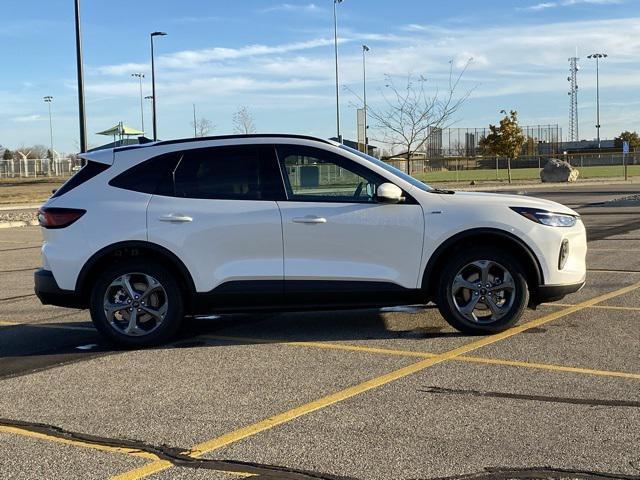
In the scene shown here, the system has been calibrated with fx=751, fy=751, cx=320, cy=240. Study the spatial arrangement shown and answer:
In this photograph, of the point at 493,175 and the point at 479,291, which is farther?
the point at 493,175

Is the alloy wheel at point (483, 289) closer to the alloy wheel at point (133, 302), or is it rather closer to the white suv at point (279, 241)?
the white suv at point (279, 241)

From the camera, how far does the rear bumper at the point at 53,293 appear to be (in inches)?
256

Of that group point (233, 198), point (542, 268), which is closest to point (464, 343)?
point (542, 268)

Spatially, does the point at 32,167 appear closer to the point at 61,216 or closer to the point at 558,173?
the point at 558,173

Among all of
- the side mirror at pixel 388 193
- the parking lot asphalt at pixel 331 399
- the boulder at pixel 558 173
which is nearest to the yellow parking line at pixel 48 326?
the parking lot asphalt at pixel 331 399

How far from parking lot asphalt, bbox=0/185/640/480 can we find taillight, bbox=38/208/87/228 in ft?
3.61

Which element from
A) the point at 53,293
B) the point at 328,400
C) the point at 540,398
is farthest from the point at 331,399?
the point at 53,293

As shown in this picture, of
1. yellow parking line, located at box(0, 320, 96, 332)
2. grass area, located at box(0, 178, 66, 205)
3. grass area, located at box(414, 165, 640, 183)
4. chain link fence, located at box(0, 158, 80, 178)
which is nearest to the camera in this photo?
yellow parking line, located at box(0, 320, 96, 332)

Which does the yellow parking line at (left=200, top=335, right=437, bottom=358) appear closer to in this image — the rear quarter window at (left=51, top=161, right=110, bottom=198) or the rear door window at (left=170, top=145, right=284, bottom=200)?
the rear door window at (left=170, top=145, right=284, bottom=200)

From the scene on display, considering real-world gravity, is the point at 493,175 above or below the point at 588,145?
below

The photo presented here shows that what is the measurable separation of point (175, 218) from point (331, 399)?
2315mm

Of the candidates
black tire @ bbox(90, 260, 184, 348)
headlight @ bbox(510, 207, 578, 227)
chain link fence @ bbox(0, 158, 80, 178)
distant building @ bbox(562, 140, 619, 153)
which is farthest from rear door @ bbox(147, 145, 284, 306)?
distant building @ bbox(562, 140, 619, 153)

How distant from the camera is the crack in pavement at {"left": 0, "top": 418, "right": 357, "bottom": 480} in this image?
12.3 feet

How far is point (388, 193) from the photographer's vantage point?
6.29 meters
